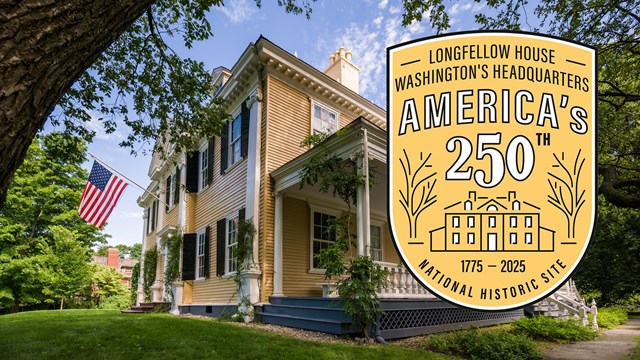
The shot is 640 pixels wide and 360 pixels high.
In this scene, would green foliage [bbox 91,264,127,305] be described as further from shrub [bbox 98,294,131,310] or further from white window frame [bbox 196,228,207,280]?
white window frame [bbox 196,228,207,280]

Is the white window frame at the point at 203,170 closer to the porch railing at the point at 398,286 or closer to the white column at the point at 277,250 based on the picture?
the white column at the point at 277,250

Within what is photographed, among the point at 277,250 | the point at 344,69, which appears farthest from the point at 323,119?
the point at 277,250

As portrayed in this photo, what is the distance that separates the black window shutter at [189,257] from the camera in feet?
38.8

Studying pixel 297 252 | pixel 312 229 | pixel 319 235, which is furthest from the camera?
pixel 319 235

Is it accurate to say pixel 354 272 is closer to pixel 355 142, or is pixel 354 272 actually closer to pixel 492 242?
pixel 355 142

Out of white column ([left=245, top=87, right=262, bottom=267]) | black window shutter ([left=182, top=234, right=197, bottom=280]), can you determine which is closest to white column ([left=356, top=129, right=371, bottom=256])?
white column ([left=245, top=87, right=262, bottom=267])

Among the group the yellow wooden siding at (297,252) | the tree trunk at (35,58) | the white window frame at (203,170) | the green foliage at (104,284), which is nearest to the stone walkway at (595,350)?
the yellow wooden siding at (297,252)

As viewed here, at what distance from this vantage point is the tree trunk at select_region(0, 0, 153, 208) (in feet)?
4.49

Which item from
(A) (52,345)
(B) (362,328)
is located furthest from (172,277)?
(B) (362,328)

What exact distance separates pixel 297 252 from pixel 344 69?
6.70m

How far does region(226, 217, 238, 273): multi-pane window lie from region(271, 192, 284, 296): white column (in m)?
1.33

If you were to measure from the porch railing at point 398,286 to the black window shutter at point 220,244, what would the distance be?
5011 millimetres

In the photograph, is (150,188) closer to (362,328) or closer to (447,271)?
(362,328)

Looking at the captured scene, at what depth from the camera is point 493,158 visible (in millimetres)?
2254
